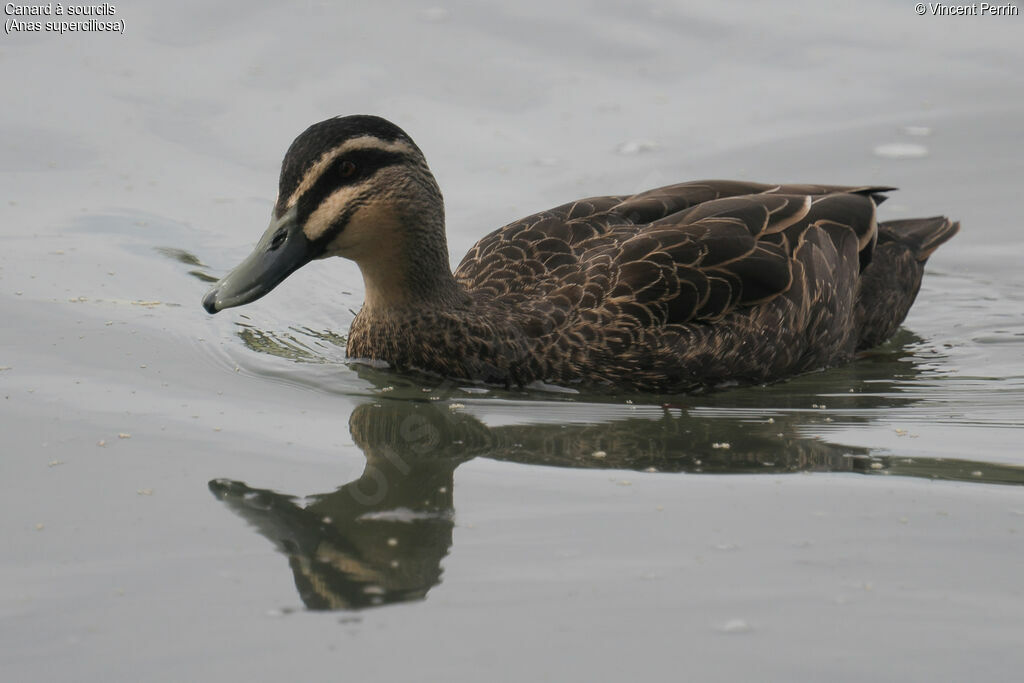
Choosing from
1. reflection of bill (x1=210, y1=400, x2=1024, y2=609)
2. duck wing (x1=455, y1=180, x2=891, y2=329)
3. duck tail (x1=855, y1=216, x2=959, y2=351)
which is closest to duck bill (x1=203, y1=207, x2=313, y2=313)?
reflection of bill (x1=210, y1=400, x2=1024, y2=609)

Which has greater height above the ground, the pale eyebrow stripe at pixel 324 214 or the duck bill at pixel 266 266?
the pale eyebrow stripe at pixel 324 214

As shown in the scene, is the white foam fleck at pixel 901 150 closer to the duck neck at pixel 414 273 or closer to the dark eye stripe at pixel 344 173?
the duck neck at pixel 414 273

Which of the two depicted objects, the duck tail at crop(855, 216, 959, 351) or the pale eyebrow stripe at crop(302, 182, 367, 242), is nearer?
the pale eyebrow stripe at crop(302, 182, 367, 242)

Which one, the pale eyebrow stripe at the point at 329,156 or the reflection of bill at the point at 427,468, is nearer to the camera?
the reflection of bill at the point at 427,468

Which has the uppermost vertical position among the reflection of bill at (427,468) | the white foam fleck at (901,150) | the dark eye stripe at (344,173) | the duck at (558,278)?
the white foam fleck at (901,150)

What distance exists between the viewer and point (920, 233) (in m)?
9.79

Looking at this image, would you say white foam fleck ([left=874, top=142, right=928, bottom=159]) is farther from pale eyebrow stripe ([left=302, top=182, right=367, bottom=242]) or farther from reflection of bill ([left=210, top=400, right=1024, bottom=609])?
pale eyebrow stripe ([left=302, top=182, right=367, bottom=242])

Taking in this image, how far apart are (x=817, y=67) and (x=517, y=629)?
9184 millimetres

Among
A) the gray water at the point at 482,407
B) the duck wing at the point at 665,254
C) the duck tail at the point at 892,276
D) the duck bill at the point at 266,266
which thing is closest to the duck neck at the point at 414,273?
the duck wing at the point at 665,254

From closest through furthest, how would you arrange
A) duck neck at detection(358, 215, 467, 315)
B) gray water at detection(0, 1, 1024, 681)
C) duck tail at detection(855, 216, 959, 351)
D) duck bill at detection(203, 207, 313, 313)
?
1. gray water at detection(0, 1, 1024, 681)
2. duck bill at detection(203, 207, 313, 313)
3. duck neck at detection(358, 215, 467, 315)
4. duck tail at detection(855, 216, 959, 351)

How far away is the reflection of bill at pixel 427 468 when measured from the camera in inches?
217

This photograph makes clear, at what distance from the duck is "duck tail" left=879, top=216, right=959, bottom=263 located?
1.07 meters

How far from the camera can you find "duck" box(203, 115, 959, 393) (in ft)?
25.0

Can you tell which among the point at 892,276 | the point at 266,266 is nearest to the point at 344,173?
the point at 266,266
